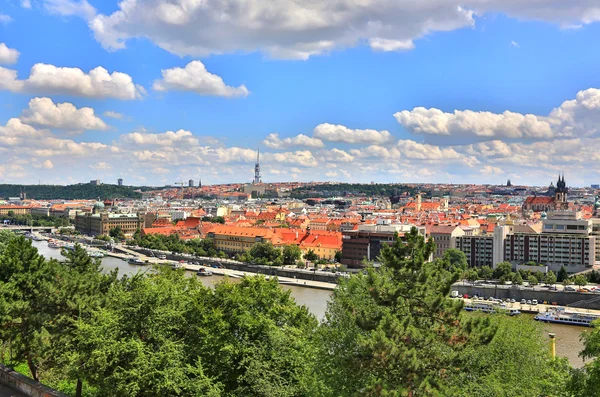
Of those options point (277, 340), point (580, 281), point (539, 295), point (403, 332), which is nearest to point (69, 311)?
point (277, 340)

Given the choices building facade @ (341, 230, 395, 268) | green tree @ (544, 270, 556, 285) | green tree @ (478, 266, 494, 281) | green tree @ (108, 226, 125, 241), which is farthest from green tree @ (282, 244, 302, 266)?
green tree @ (108, 226, 125, 241)

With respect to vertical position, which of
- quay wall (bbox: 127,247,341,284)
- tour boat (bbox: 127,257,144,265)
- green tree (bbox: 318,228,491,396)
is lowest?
tour boat (bbox: 127,257,144,265)

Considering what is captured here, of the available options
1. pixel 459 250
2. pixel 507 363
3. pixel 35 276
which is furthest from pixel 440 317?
pixel 459 250

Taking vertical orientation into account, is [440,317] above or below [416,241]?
below

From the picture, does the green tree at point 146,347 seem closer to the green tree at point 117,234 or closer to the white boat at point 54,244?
the white boat at point 54,244

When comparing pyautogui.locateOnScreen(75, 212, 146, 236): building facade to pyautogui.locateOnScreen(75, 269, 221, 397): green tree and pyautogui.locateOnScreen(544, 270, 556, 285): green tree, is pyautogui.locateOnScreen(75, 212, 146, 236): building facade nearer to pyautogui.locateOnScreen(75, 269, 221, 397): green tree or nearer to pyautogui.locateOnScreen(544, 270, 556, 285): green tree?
pyautogui.locateOnScreen(544, 270, 556, 285): green tree

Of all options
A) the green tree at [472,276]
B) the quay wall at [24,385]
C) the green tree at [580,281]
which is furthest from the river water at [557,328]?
the green tree at [580,281]

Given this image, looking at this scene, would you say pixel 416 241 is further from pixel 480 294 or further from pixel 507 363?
pixel 480 294
